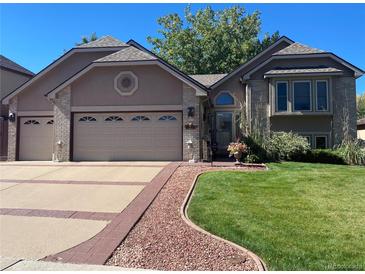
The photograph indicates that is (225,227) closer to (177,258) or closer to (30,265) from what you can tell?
(177,258)

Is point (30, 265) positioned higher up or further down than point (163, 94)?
further down

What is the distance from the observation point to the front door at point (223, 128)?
66.7ft

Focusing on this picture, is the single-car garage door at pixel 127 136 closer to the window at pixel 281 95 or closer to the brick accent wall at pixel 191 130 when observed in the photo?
the brick accent wall at pixel 191 130

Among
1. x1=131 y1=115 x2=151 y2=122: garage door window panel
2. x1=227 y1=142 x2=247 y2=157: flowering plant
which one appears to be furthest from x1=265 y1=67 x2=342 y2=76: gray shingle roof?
x1=131 y1=115 x2=151 y2=122: garage door window panel

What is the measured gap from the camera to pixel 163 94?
50.7 feet

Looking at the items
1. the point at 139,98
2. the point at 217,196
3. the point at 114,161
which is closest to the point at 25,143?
the point at 114,161

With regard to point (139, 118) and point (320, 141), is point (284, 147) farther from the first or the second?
point (139, 118)

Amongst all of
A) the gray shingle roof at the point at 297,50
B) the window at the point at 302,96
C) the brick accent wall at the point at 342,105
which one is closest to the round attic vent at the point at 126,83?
the gray shingle roof at the point at 297,50

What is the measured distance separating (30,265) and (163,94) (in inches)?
448

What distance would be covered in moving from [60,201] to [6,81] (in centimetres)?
1661

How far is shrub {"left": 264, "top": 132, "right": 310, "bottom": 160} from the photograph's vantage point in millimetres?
15655

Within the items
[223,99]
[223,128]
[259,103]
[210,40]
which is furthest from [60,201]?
[210,40]

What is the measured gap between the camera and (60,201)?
8461mm

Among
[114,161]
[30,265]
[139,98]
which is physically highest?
[139,98]
